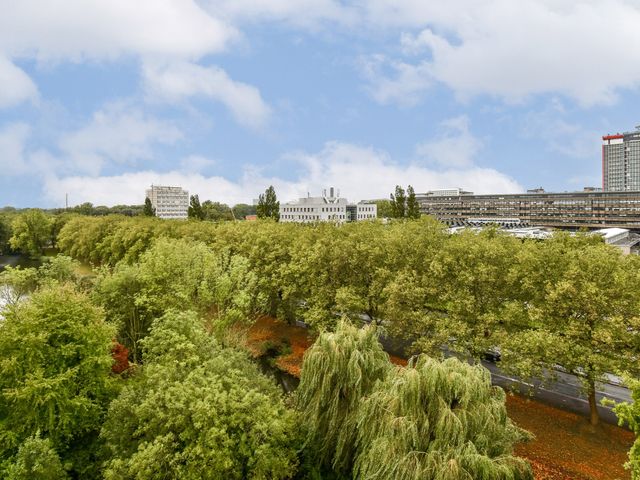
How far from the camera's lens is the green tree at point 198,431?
41.6ft

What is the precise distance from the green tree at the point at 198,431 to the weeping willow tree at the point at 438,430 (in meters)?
3.35

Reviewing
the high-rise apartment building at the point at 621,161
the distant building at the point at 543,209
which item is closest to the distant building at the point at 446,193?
the distant building at the point at 543,209

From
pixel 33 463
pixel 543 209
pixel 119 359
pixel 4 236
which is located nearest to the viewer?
pixel 33 463

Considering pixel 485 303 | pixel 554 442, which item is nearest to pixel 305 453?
pixel 554 442

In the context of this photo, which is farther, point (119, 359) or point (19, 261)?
point (19, 261)

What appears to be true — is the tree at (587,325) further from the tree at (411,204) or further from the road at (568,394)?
the tree at (411,204)

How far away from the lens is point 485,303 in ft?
86.4

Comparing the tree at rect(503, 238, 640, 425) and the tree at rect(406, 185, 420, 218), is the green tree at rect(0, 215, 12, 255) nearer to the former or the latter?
the tree at rect(406, 185, 420, 218)

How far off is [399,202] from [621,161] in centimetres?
17259

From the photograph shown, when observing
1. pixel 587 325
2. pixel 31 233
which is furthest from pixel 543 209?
pixel 31 233

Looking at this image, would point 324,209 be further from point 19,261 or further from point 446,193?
point 19,261

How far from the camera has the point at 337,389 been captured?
1591 centimetres

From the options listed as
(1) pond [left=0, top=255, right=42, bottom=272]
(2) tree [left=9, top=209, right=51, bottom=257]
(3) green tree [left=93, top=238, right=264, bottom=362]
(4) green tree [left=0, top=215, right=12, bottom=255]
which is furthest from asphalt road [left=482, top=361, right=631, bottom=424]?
(4) green tree [left=0, top=215, right=12, bottom=255]

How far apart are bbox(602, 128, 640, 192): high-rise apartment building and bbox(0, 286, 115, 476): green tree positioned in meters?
223
